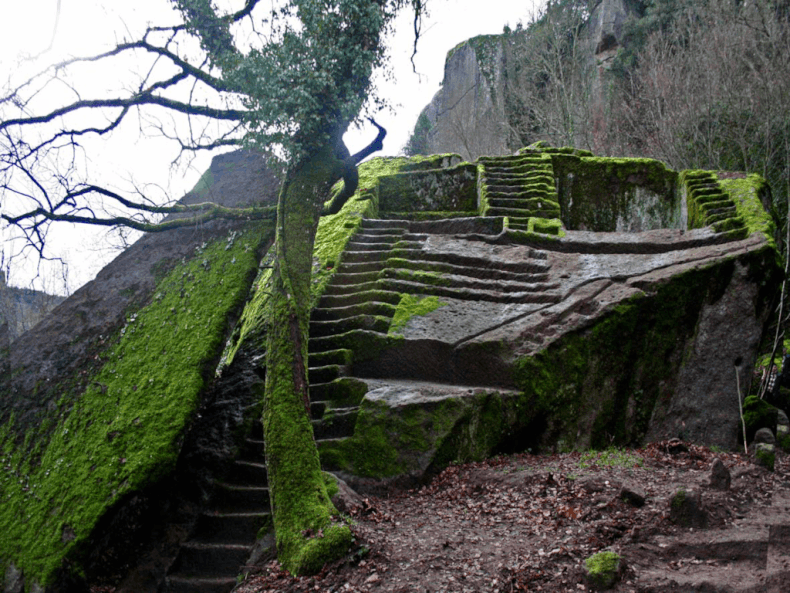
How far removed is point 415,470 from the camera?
6629mm

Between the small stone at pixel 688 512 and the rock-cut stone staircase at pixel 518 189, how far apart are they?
7.27 meters

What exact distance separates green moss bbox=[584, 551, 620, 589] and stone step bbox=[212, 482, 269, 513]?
4.09 metres

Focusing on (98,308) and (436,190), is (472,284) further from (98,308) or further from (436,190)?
(98,308)

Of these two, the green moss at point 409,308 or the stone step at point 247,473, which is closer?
the stone step at point 247,473

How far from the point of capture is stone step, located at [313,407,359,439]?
7051mm

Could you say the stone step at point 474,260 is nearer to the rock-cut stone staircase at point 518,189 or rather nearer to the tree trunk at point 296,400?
the rock-cut stone staircase at point 518,189

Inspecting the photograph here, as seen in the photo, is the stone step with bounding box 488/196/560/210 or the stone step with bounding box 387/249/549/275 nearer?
the stone step with bounding box 387/249/549/275

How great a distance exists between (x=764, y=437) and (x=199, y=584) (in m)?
7.70

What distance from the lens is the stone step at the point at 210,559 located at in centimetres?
602

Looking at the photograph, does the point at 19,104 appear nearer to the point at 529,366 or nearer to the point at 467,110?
the point at 529,366

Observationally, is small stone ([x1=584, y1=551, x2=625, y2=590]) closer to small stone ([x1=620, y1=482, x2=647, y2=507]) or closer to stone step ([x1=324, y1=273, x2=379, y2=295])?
small stone ([x1=620, y1=482, x2=647, y2=507])

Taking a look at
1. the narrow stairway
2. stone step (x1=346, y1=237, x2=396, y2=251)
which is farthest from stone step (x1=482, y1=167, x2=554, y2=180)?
the narrow stairway

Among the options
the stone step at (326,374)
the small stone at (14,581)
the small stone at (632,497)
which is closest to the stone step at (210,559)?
the small stone at (14,581)

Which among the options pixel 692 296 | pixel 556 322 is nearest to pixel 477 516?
pixel 556 322
